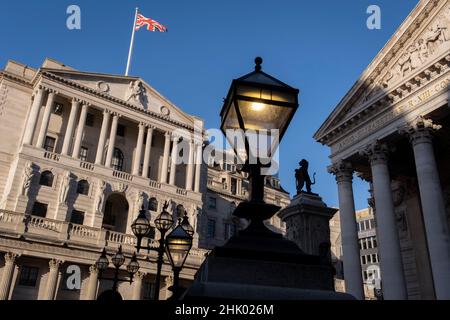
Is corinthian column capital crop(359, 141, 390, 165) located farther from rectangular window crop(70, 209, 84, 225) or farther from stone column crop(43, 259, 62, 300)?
rectangular window crop(70, 209, 84, 225)

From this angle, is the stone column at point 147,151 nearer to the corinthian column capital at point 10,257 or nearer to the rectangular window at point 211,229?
the rectangular window at point 211,229

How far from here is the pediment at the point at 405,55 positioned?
1800cm

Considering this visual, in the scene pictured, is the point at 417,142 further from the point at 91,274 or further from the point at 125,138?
the point at 125,138

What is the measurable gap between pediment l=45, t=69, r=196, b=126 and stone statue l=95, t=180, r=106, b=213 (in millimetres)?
10136

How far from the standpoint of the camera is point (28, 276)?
30125 mm

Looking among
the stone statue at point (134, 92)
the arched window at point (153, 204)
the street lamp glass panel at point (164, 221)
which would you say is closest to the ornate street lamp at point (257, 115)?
the street lamp glass panel at point (164, 221)

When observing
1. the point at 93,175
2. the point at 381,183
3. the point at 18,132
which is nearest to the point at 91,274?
the point at 93,175

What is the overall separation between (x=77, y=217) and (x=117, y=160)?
9.05m

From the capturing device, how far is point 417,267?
69.9ft

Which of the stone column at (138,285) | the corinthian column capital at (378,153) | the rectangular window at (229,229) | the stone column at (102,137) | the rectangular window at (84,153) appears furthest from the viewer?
the rectangular window at (229,229)

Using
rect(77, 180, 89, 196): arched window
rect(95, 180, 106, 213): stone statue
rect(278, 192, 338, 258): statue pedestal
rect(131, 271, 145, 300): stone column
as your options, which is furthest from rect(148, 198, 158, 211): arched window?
rect(278, 192, 338, 258): statue pedestal

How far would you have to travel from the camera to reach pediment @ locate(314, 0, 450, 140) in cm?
1800

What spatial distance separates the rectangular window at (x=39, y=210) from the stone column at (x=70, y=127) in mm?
5438

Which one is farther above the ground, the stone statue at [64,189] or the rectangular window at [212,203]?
the rectangular window at [212,203]
